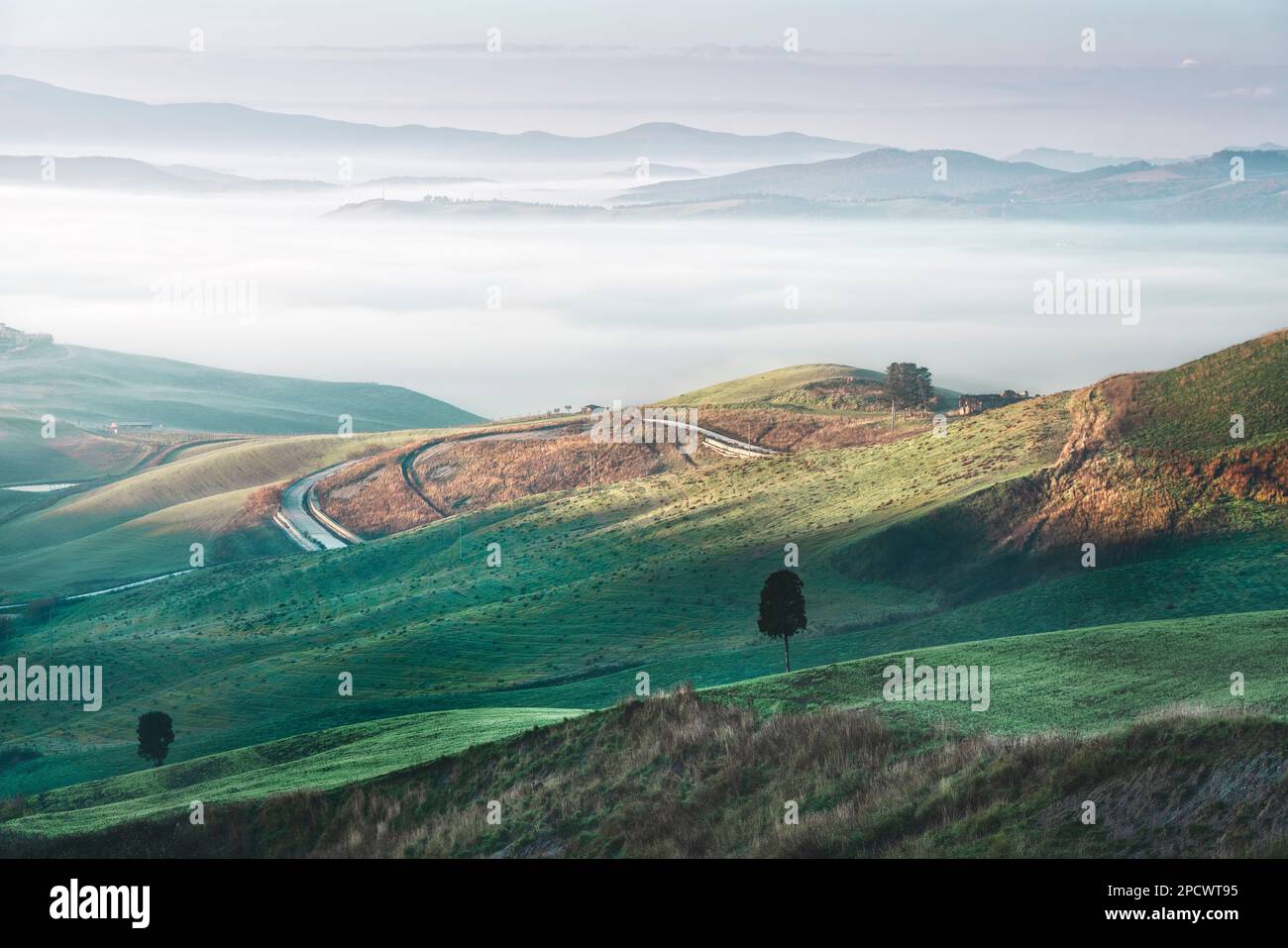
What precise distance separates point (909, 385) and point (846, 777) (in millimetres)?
117044

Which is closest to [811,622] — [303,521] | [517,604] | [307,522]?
[517,604]

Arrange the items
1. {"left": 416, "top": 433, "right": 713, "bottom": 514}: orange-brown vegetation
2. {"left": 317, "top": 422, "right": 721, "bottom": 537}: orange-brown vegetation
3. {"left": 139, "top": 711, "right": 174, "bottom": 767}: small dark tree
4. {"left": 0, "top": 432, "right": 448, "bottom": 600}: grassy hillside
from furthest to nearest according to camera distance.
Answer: {"left": 317, "top": 422, "right": 721, "bottom": 537}: orange-brown vegetation
{"left": 416, "top": 433, "right": 713, "bottom": 514}: orange-brown vegetation
{"left": 0, "top": 432, "right": 448, "bottom": 600}: grassy hillside
{"left": 139, "top": 711, "right": 174, "bottom": 767}: small dark tree

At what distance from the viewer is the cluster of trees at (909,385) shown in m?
142

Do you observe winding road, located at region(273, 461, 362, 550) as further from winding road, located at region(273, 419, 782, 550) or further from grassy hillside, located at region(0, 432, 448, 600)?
grassy hillside, located at region(0, 432, 448, 600)

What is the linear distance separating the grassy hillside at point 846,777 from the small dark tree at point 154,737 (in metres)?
9.95

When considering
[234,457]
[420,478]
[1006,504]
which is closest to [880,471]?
[1006,504]

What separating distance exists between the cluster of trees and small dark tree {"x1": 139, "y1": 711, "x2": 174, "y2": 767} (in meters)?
96.6

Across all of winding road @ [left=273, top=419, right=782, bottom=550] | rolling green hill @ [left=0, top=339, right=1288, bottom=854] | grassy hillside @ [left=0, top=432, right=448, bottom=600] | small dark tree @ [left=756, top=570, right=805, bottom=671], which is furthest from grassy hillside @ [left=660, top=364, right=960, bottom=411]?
small dark tree @ [left=756, top=570, right=805, bottom=671]

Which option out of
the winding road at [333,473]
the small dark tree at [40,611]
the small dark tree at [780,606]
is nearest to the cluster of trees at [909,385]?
the winding road at [333,473]

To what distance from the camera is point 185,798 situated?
3981 centimetres

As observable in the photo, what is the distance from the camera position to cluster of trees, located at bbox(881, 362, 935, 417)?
142 m

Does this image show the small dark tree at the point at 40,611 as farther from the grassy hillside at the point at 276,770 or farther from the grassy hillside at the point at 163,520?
the grassy hillside at the point at 276,770

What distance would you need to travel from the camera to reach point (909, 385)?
144m
